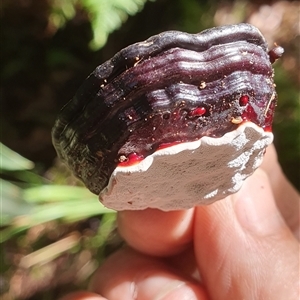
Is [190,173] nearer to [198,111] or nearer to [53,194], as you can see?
[198,111]

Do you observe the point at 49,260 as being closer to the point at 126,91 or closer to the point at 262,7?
the point at 126,91

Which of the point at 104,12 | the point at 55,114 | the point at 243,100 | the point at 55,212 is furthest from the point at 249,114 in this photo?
the point at 55,114

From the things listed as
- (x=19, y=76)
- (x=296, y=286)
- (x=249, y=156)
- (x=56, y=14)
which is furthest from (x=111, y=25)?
(x=296, y=286)

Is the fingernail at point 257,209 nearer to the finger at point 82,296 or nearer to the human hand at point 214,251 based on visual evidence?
the human hand at point 214,251

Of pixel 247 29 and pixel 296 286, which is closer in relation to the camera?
pixel 247 29

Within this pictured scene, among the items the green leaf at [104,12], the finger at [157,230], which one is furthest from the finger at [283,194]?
the green leaf at [104,12]

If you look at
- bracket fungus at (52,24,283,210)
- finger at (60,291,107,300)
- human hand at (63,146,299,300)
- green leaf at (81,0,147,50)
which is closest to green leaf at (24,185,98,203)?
human hand at (63,146,299,300)
